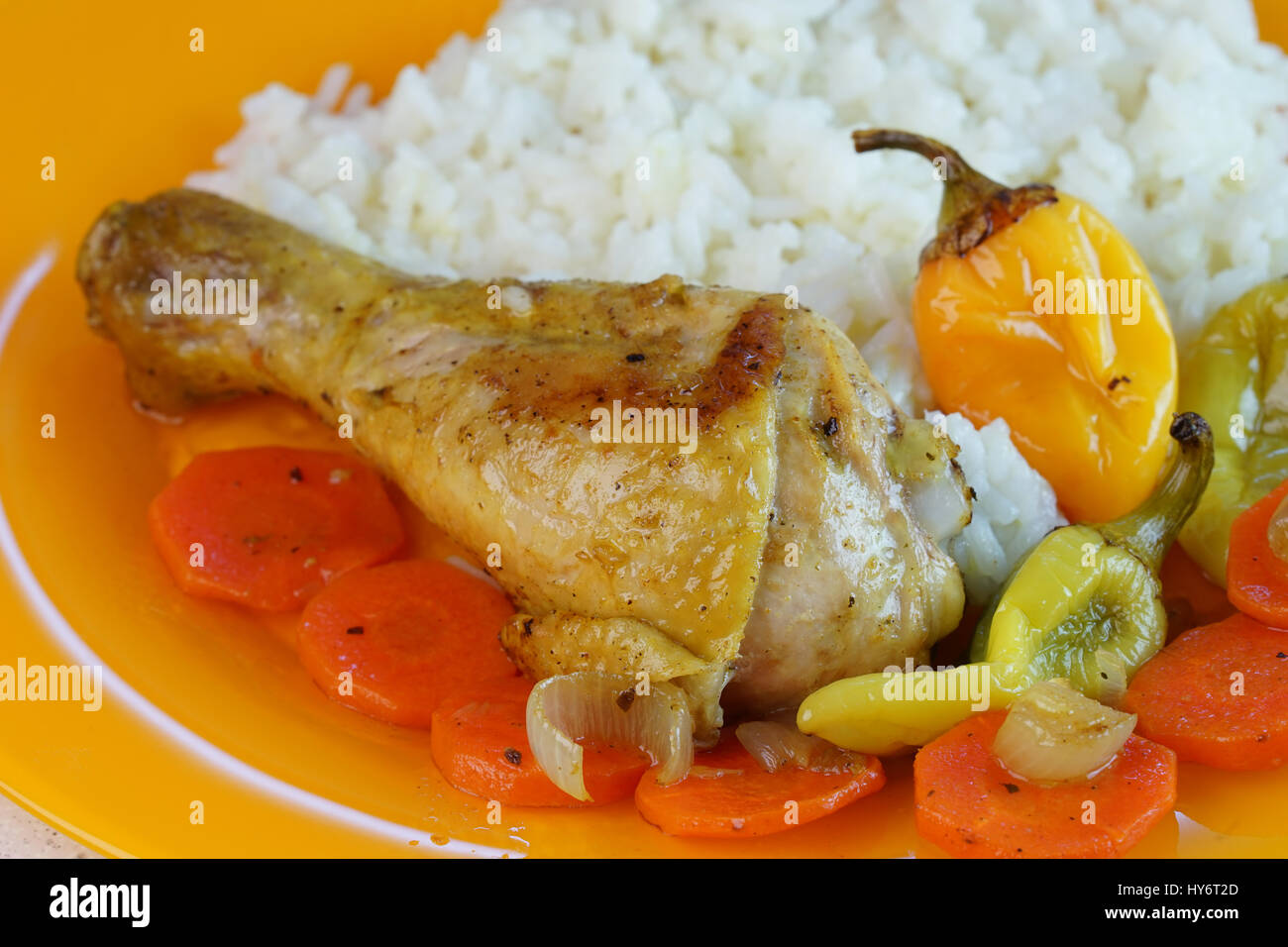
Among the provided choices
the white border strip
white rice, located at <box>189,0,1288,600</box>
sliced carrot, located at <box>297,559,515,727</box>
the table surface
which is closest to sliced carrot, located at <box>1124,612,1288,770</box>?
white rice, located at <box>189,0,1288,600</box>

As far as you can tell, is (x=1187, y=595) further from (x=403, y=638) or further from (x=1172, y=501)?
(x=403, y=638)

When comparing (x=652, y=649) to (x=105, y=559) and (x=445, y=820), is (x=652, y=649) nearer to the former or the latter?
(x=445, y=820)

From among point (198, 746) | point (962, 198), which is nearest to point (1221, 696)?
point (962, 198)

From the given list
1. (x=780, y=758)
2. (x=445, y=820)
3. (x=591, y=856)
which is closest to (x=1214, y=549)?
(x=780, y=758)

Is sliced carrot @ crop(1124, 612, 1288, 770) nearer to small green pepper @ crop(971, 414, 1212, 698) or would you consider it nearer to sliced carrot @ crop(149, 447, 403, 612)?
small green pepper @ crop(971, 414, 1212, 698)

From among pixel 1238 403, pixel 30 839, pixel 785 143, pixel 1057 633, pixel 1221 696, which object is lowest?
pixel 30 839

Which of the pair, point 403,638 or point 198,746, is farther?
point 403,638
